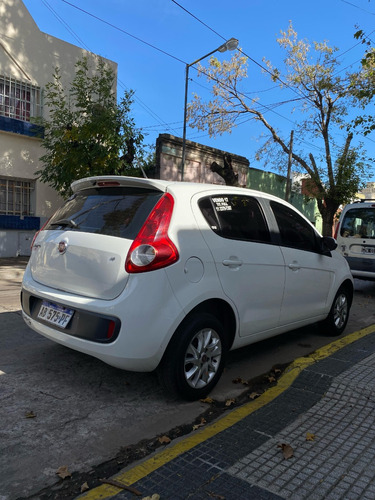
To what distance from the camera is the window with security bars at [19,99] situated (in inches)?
511

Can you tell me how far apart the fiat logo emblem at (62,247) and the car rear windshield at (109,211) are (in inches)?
6.0

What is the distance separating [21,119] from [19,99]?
2.15 feet

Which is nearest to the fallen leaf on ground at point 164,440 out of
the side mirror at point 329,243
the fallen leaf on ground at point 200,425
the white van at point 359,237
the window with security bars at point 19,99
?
the fallen leaf on ground at point 200,425

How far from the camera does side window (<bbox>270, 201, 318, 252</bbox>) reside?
4188mm

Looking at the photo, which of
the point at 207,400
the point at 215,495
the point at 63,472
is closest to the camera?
the point at 215,495

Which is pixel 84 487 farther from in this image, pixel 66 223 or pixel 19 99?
pixel 19 99

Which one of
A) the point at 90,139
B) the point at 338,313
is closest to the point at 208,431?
the point at 338,313

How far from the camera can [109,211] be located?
3271 mm

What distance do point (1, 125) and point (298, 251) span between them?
1154cm

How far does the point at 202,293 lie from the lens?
3.05m

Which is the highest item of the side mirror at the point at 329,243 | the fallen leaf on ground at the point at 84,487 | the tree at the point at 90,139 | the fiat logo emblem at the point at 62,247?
the tree at the point at 90,139

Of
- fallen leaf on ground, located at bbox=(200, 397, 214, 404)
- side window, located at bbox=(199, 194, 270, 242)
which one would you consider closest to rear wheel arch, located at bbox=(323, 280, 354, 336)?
side window, located at bbox=(199, 194, 270, 242)

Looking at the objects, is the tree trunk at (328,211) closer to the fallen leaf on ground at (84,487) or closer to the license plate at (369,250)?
the license plate at (369,250)

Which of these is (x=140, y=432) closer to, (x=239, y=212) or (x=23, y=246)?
(x=239, y=212)
